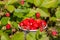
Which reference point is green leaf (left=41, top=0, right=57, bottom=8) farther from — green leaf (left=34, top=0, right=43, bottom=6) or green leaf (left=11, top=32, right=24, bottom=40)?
green leaf (left=11, top=32, right=24, bottom=40)

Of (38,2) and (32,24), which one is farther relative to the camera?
(38,2)

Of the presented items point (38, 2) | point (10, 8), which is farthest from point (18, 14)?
point (38, 2)

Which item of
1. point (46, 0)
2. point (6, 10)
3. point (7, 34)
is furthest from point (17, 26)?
point (46, 0)

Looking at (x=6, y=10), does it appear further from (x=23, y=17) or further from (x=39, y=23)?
(x=39, y=23)

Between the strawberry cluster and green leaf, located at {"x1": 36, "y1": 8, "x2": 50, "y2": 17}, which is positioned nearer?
the strawberry cluster

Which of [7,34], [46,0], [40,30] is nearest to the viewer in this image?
[40,30]

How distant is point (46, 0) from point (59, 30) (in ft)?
0.84

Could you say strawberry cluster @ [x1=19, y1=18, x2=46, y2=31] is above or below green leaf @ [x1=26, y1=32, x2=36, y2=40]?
above

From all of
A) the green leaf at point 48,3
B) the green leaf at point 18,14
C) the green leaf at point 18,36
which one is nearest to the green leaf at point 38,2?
the green leaf at point 48,3

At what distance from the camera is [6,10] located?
63.7 inches

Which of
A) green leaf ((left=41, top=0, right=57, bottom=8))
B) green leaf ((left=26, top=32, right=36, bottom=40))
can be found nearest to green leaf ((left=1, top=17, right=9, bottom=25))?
green leaf ((left=26, top=32, right=36, bottom=40))

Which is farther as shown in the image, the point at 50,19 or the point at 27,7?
the point at 27,7

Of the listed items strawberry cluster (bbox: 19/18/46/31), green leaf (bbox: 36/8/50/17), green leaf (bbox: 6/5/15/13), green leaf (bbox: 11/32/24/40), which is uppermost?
green leaf (bbox: 6/5/15/13)

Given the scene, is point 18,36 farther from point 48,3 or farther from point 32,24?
point 48,3
